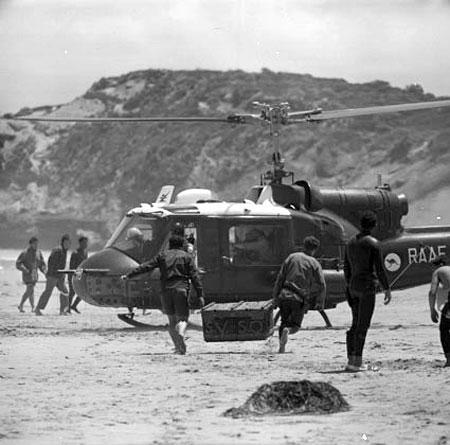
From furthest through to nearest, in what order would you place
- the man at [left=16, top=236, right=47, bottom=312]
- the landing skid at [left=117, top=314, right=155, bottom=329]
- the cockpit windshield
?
the man at [left=16, top=236, right=47, bottom=312], the landing skid at [left=117, top=314, right=155, bottom=329], the cockpit windshield

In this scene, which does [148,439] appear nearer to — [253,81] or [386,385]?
[386,385]

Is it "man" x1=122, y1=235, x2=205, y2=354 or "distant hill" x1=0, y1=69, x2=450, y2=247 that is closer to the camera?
"man" x1=122, y1=235, x2=205, y2=354

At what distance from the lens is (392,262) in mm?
21062

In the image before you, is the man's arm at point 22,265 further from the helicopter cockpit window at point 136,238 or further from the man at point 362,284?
the man at point 362,284

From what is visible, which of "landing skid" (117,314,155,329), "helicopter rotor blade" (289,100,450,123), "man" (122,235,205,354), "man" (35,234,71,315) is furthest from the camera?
"man" (35,234,71,315)

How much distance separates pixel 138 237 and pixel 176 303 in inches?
163

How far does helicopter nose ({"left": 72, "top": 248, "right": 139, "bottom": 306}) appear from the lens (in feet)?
65.8

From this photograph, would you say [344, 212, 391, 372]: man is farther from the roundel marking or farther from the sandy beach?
the roundel marking

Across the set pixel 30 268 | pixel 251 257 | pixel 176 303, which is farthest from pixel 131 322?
pixel 30 268

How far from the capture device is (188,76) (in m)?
79.9

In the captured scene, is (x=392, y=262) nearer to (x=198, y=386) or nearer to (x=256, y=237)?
(x=256, y=237)

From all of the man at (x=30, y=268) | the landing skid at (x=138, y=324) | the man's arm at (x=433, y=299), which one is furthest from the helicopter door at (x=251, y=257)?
the man at (x=30, y=268)

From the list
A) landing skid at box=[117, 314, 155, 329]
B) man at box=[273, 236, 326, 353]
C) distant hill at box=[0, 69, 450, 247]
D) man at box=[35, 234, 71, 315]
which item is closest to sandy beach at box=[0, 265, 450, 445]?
landing skid at box=[117, 314, 155, 329]

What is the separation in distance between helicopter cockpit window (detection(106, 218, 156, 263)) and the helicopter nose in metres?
0.11
